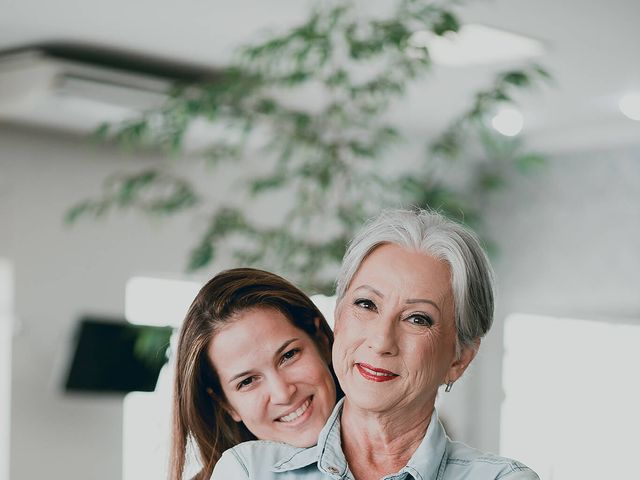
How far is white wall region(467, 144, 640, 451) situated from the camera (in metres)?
6.93

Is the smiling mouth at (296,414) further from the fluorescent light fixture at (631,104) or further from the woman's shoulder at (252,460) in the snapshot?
the fluorescent light fixture at (631,104)

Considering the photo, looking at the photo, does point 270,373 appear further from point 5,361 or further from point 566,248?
point 566,248

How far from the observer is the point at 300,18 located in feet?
14.3

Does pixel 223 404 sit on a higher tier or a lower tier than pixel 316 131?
lower

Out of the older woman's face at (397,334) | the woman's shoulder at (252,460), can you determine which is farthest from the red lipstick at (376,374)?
the woman's shoulder at (252,460)

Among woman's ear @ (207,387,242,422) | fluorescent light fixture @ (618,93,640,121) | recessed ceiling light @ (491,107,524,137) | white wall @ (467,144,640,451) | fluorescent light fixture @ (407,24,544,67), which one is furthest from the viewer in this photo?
white wall @ (467,144,640,451)

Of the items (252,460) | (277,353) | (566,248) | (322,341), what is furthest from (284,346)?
(566,248)

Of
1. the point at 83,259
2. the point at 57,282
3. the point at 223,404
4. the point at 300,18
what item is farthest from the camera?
the point at 83,259

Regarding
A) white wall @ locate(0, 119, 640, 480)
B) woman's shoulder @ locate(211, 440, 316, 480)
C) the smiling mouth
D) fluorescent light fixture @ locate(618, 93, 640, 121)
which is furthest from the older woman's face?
fluorescent light fixture @ locate(618, 93, 640, 121)

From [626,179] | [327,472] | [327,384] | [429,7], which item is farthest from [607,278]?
[327,472]

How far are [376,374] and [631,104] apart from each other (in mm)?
4550

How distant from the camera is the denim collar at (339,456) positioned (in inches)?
64.5

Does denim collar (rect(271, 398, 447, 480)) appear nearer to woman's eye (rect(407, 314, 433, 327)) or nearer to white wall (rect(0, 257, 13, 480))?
woman's eye (rect(407, 314, 433, 327))

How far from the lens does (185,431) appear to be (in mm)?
2199
